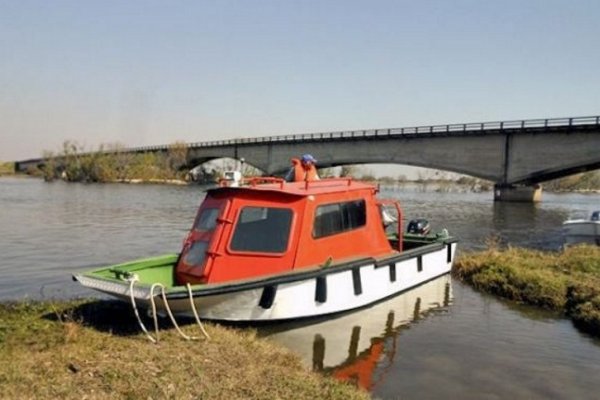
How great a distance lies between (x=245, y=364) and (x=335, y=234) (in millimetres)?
4295

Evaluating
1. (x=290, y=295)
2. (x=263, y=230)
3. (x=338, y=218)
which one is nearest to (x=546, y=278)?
(x=338, y=218)

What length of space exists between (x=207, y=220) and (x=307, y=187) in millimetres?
2060

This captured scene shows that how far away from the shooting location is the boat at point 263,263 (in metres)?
8.68

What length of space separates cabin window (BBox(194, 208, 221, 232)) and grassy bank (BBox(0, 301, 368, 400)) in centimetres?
199

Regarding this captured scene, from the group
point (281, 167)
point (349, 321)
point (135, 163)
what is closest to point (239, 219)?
point (349, 321)

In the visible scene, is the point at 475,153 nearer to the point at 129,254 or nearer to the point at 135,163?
the point at 129,254

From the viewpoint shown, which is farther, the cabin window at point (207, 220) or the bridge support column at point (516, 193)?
the bridge support column at point (516, 193)

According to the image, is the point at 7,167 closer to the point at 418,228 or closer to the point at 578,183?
the point at 578,183

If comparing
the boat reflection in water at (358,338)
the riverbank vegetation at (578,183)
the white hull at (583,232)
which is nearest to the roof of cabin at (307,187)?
the boat reflection in water at (358,338)

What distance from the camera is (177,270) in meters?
10.1

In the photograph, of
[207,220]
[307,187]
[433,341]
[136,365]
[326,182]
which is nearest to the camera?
[136,365]

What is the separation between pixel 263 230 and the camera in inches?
387

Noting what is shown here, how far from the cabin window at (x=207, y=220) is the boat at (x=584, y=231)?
1701cm

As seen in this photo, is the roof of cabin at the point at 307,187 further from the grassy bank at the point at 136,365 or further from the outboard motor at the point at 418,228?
the outboard motor at the point at 418,228
